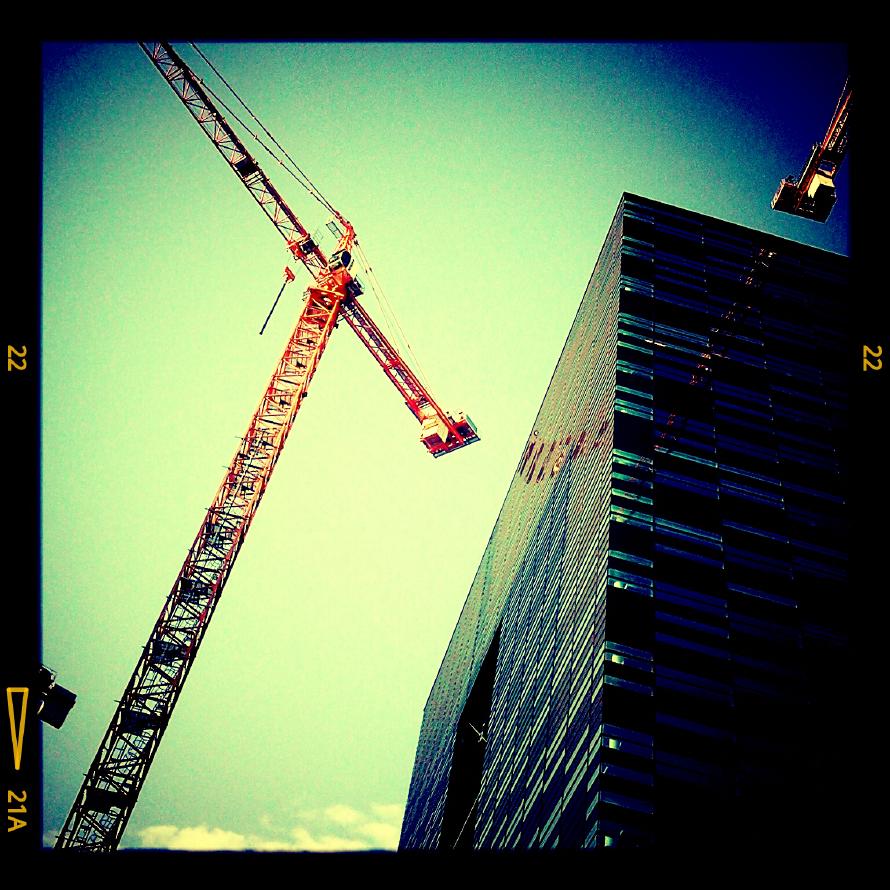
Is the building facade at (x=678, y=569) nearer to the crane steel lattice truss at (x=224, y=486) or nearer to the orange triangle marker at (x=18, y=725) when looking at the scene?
the crane steel lattice truss at (x=224, y=486)

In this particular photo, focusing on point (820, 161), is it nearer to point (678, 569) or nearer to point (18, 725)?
point (678, 569)

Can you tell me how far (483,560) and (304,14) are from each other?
11846 centimetres

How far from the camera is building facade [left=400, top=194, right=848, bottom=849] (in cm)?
4138

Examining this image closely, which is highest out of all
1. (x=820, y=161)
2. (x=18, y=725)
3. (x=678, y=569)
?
(x=820, y=161)

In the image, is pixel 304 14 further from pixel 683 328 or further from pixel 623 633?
pixel 683 328

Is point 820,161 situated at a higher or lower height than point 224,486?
higher

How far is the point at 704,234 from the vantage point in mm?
78750

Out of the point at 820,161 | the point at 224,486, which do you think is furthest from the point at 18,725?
the point at 820,161

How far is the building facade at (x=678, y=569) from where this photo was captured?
41375 millimetres

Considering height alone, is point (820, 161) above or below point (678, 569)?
above

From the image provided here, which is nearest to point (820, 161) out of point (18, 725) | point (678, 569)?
point (678, 569)

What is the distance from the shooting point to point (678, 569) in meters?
49.9

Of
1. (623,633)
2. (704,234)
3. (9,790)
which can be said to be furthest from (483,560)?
(9,790)

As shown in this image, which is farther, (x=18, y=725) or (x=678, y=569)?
(x=678, y=569)
